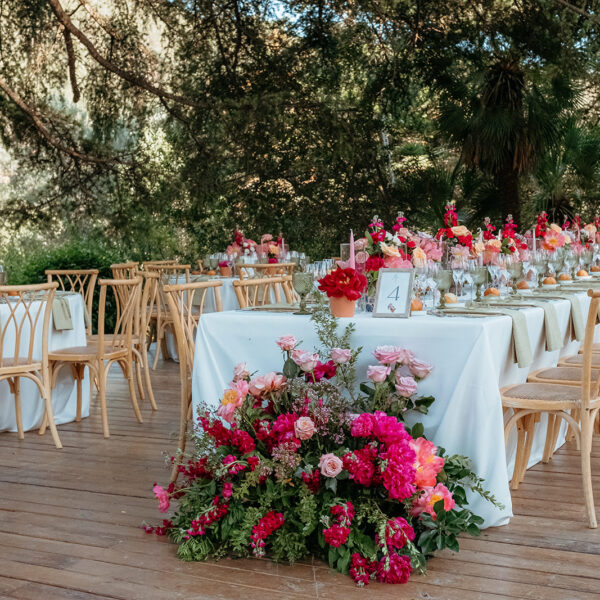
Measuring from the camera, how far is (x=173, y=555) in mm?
2926

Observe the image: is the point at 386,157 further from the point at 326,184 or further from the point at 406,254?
the point at 406,254

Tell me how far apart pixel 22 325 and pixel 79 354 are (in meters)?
0.36

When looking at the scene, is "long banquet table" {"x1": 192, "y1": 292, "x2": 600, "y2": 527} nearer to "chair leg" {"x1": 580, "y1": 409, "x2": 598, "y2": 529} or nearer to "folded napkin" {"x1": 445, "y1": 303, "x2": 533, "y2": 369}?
"folded napkin" {"x1": 445, "y1": 303, "x2": 533, "y2": 369}

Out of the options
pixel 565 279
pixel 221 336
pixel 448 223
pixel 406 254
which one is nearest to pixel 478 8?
pixel 565 279

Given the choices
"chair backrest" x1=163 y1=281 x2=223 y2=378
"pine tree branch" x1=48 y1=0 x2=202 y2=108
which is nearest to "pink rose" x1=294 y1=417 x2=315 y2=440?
Answer: "chair backrest" x1=163 y1=281 x2=223 y2=378

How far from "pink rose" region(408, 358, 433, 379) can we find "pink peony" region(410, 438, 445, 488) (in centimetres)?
24

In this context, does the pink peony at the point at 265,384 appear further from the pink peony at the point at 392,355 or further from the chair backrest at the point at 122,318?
the chair backrest at the point at 122,318

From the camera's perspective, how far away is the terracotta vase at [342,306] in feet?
10.8

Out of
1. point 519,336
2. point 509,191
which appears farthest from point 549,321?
point 509,191

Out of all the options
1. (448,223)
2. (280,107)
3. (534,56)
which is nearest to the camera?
(448,223)

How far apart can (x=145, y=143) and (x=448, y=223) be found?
5.99 meters

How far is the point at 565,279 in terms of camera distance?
17.7 ft

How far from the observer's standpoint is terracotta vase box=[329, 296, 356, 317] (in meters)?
3.30

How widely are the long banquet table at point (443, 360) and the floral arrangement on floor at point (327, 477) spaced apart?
0.25ft
